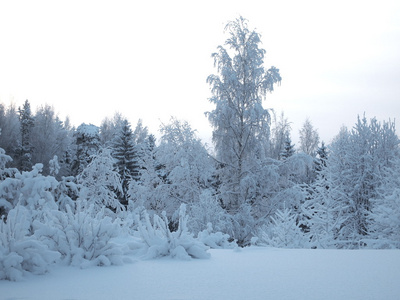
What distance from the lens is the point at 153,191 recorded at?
14.9 metres

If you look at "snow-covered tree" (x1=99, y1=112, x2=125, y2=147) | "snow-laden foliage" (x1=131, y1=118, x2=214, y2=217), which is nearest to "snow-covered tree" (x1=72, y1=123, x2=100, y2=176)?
"snow-covered tree" (x1=99, y1=112, x2=125, y2=147)

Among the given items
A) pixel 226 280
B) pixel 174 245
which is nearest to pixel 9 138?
pixel 174 245

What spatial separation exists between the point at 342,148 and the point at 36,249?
1209cm

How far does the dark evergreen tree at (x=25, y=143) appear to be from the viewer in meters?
30.7

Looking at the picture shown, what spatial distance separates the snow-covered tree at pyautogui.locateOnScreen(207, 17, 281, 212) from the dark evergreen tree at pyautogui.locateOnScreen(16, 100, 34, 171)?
2318cm

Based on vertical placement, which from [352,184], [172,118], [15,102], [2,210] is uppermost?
[15,102]

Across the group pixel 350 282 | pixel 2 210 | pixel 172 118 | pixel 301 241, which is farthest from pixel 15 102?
pixel 350 282

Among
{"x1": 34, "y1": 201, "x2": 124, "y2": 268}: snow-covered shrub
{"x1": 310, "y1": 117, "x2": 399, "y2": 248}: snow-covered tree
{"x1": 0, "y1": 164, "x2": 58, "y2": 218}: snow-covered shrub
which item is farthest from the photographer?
{"x1": 310, "y1": 117, "x2": 399, "y2": 248}: snow-covered tree

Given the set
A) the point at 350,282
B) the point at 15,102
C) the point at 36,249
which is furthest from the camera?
the point at 15,102

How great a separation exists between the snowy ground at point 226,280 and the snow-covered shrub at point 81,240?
161mm

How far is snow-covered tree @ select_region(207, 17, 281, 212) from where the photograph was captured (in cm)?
1438

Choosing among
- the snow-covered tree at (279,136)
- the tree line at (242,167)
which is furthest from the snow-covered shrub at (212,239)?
the snow-covered tree at (279,136)

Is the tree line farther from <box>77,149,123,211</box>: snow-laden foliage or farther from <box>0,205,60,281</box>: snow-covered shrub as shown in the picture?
<box>0,205,60,281</box>: snow-covered shrub

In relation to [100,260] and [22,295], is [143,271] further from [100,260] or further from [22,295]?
[22,295]
